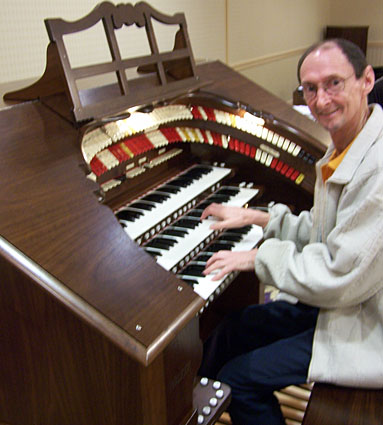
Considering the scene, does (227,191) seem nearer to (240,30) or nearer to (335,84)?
(335,84)

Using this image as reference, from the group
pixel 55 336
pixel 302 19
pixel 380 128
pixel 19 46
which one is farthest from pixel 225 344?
pixel 302 19

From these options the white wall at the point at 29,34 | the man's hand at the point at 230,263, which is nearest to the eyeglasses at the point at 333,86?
the man's hand at the point at 230,263

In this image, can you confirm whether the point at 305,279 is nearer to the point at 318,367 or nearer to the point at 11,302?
the point at 318,367

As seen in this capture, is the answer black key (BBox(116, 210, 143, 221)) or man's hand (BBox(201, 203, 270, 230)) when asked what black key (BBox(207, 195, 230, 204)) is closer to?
man's hand (BBox(201, 203, 270, 230))

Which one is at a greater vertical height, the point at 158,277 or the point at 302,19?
the point at 158,277

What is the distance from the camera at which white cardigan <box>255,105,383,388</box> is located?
1228 millimetres

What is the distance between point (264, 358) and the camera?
1.51 m

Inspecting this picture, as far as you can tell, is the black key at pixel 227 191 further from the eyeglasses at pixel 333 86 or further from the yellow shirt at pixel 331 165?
the eyeglasses at pixel 333 86

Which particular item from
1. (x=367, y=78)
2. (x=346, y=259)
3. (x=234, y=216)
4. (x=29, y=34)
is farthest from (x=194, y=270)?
(x=29, y=34)

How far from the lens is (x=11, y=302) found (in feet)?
3.80

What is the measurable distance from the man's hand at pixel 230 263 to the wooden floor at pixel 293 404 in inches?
24.9

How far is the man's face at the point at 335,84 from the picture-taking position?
140 cm

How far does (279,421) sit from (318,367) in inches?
13.1

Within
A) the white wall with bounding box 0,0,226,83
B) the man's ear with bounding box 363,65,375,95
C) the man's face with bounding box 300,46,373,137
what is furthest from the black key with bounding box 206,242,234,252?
the white wall with bounding box 0,0,226,83
